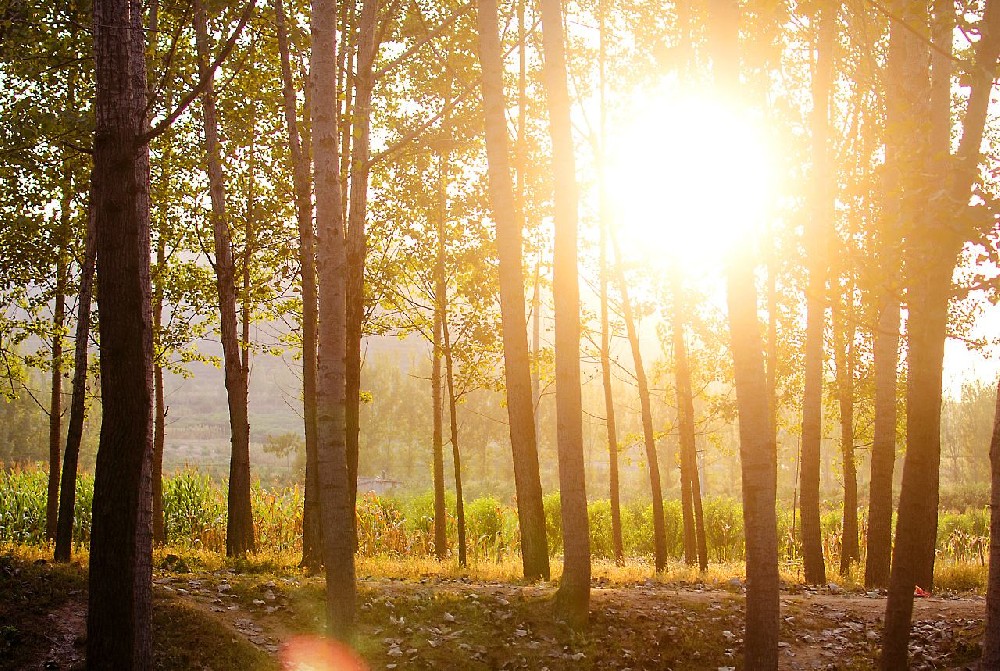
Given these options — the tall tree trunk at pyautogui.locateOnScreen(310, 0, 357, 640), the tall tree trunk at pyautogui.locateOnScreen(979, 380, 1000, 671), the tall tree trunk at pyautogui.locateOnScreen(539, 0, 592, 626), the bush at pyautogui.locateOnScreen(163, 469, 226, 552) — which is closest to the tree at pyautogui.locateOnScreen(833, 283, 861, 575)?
the tall tree trunk at pyautogui.locateOnScreen(539, 0, 592, 626)

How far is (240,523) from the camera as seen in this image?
15.4 m

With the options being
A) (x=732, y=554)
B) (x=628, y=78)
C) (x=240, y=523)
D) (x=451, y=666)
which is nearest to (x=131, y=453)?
(x=451, y=666)

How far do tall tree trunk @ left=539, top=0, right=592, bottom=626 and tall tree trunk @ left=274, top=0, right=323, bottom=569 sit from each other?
4824mm

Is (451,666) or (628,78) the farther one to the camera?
(628,78)

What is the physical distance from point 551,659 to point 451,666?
1.14 metres

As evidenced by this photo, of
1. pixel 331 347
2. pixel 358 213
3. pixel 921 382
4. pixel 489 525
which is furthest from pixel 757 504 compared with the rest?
pixel 489 525

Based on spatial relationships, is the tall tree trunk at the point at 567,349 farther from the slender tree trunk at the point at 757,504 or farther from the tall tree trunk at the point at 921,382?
the tall tree trunk at the point at 921,382

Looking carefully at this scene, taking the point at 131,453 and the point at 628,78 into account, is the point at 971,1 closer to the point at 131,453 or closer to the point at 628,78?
the point at 131,453

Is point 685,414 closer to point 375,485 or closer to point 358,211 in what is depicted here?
point 358,211

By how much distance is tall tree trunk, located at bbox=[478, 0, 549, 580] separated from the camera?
36.7 feet

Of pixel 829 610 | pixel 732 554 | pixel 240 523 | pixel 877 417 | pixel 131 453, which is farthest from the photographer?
pixel 732 554

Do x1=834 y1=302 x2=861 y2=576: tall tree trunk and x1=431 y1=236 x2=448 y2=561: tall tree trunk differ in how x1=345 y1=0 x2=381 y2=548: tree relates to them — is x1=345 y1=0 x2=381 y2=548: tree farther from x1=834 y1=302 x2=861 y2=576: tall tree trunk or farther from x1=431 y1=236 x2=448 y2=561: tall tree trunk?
x1=834 y1=302 x2=861 y2=576: tall tree trunk

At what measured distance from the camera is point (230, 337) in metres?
15.4

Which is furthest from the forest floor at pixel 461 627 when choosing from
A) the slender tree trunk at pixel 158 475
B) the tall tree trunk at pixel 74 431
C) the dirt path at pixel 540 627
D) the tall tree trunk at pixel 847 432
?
the slender tree trunk at pixel 158 475
